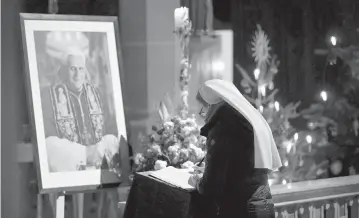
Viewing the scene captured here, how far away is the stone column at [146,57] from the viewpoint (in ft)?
10.6

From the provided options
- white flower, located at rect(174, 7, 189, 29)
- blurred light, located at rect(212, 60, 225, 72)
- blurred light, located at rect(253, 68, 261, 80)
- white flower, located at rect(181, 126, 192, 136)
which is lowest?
white flower, located at rect(181, 126, 192, 136)

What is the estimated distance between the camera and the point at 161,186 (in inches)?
107

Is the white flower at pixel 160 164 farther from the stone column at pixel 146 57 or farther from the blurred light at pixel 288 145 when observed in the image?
the blurred light at pixel 288 145

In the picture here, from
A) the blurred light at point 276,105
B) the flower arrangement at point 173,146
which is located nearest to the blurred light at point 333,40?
the blurred light at point 276,105

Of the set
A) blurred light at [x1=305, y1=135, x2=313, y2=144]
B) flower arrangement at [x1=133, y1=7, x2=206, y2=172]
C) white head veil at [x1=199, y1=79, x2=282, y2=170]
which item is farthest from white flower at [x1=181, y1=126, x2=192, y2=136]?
blurred light at [x1=305, y1=135, x2=313, y2=144]

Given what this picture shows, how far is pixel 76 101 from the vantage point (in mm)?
2955

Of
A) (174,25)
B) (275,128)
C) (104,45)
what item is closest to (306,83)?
(275,128)

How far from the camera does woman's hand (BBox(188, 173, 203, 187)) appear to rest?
8.46ft

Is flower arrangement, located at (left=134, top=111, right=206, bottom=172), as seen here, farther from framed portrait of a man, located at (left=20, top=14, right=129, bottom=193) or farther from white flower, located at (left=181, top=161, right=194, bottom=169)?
framed portrait of a man, located at (left=20, top=14, right=129, bottom=193)

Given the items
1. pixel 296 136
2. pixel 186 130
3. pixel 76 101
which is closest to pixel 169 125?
pixel 186 130

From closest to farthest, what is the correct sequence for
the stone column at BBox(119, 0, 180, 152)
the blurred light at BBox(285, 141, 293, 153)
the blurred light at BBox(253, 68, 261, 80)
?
the stone column at BBox(119, 0, 180, 152), the blurred light at BBox(253, 68, 261, 80), the blurred light at BBox(285, 141, 293, 153)

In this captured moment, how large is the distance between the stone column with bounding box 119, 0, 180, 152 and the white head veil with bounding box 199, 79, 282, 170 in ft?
2.34

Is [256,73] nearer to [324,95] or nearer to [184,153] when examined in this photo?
[324,95]

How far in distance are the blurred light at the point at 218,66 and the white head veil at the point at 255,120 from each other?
86 centimetres
